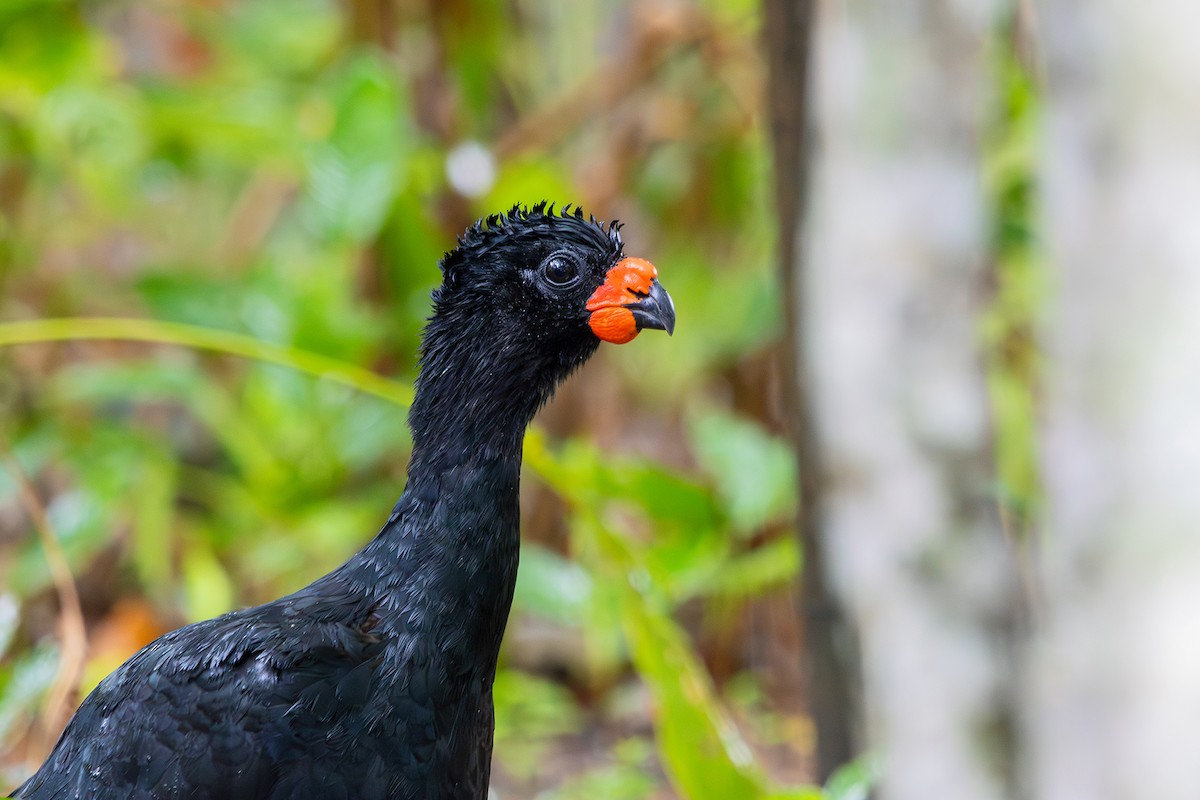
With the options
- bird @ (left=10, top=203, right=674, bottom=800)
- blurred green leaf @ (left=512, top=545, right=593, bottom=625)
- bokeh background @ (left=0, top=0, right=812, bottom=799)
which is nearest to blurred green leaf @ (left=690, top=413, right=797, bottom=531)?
bokeh background @ (left=0, top=0, right=812, bottom=799)

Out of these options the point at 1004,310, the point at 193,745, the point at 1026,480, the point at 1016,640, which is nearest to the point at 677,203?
the point at 1004,310

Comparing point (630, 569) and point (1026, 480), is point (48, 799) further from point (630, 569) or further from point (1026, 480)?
point (1026, 480)

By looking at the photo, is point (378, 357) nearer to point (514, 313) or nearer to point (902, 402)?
point (902, 402)

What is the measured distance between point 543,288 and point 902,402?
1.17 meters

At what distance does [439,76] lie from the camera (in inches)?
158

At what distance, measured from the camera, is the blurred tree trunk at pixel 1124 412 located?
99.7 inches

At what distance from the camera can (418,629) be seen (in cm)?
151

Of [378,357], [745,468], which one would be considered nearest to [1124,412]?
[745,468]

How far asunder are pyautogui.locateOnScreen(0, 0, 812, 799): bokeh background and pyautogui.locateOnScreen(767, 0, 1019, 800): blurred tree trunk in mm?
442

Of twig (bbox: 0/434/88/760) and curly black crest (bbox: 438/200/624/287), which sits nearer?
curly black crest (bbox: 438/200/624/287)

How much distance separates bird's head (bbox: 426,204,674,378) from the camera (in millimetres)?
1579

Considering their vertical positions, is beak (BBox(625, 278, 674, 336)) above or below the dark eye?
below

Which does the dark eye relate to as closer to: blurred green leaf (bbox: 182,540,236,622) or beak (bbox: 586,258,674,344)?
beak (bbox: 586,258,674,344)

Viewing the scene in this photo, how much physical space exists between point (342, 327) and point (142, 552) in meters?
0.91
